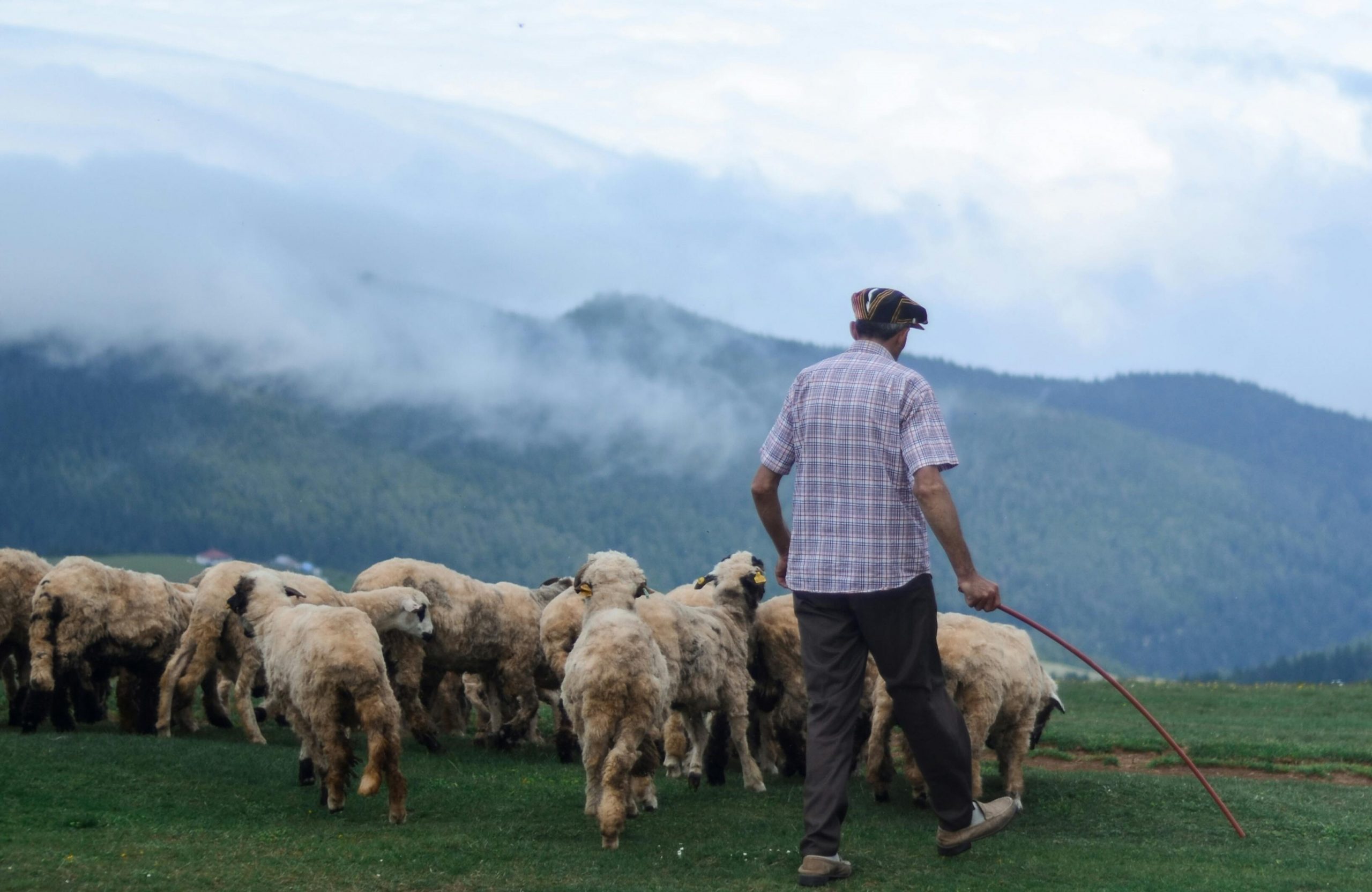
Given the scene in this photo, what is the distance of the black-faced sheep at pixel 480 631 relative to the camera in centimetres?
1484

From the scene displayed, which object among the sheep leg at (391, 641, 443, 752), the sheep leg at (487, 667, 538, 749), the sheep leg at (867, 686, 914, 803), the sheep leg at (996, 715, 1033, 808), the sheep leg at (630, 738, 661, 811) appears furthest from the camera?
the sheep leg at (487, 667, 538, 749)

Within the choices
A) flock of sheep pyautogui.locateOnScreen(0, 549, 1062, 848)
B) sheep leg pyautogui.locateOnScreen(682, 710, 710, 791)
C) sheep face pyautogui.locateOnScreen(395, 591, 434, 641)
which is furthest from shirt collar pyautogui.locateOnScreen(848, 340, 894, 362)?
sheep face pyautogui.locateOnScreen(395, 591, 434, 641)

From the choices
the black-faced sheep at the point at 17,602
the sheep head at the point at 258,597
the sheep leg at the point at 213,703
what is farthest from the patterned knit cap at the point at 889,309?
the black-faced sheep at the point at 17,602

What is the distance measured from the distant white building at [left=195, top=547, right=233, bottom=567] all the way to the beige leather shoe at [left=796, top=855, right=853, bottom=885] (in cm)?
10241

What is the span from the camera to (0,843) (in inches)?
350

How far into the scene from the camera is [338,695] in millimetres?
10359

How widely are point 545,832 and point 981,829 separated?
2898mm

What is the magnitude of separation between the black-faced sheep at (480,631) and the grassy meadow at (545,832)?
42.4 inches

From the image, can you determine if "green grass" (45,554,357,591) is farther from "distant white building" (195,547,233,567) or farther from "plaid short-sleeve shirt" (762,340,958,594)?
"plaid short-sleeve shirt" (762,340,958,594)

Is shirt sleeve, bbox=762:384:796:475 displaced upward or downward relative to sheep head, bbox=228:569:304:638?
upward

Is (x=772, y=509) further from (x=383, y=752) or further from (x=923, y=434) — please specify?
(x=383, y=752)

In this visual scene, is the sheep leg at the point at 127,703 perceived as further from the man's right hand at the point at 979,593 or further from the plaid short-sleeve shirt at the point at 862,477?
the man's right hand at the point at 979,593

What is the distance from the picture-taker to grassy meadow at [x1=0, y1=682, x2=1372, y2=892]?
838cm

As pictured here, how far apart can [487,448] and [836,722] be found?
612ft
